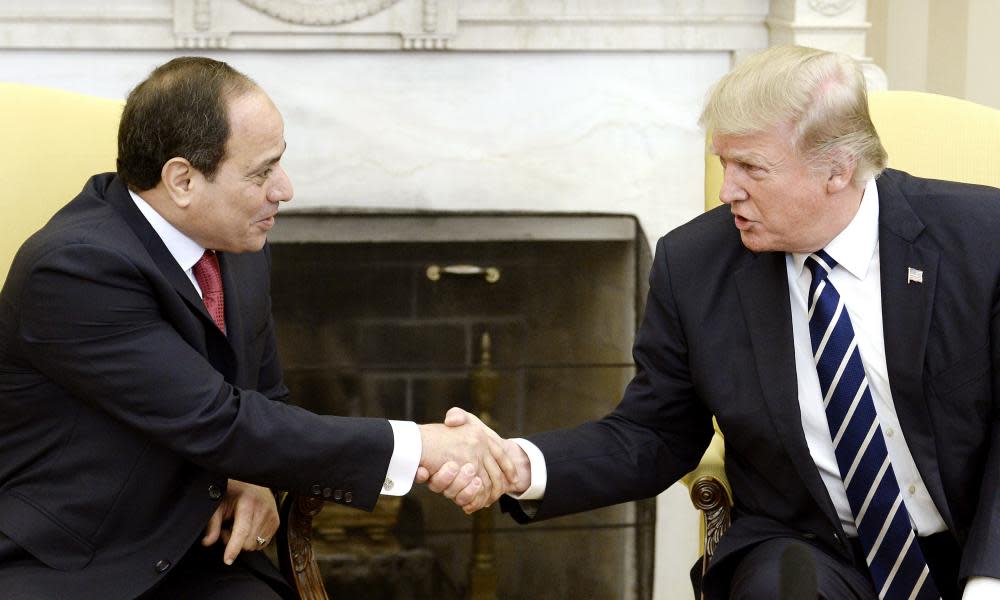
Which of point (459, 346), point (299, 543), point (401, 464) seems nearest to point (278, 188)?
point (401, 464)

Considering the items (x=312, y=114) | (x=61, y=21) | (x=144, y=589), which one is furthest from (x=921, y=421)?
(x=61, y=21)

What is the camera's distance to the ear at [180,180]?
1.97 meters

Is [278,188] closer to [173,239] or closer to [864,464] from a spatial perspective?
[173,239]

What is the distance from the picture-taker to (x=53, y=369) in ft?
6.20

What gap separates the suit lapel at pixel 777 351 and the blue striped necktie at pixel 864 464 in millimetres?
46

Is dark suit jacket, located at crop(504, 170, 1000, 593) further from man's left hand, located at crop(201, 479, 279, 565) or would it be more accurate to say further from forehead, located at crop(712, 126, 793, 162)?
man's left hand, located at crop(201, 479, 279, 565)

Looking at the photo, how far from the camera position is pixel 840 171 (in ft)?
6.40

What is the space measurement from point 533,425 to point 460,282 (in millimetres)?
429

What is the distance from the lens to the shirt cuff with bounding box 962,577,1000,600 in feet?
5.84

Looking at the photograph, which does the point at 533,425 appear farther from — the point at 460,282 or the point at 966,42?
the point at 966,42

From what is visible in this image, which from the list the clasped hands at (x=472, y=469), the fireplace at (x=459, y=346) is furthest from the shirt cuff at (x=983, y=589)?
the fireplace at (x=459, y=346)

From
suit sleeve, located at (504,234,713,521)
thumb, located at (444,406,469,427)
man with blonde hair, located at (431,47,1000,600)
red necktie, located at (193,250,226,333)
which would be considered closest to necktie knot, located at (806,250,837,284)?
man with blonde hair, located at (431,47,1000,600)

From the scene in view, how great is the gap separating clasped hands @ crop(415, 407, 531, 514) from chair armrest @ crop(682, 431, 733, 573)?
11.3 inches

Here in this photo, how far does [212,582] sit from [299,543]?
18 centimetres
